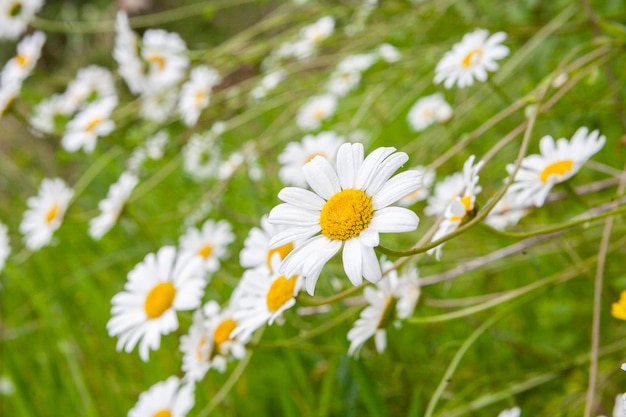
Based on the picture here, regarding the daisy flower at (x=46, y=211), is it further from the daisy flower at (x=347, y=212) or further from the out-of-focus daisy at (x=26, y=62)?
the daisy flower at (x=347, y=212)

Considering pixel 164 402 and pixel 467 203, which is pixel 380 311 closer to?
pixel 467 203

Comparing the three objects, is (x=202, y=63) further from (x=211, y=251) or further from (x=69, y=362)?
(x=69, y=362)

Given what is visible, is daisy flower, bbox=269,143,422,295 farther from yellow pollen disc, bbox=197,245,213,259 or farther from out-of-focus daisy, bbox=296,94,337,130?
out-of-focus daisy, bbox=296,94,337,130

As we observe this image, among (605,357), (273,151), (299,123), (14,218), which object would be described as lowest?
(605,357)

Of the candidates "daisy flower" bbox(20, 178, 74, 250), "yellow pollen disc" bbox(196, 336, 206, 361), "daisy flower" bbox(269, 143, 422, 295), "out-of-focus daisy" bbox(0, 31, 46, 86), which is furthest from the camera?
"out-of-focus daisy" bbox(0, 31, 46, 86)

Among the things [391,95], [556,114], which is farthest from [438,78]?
[391,95]

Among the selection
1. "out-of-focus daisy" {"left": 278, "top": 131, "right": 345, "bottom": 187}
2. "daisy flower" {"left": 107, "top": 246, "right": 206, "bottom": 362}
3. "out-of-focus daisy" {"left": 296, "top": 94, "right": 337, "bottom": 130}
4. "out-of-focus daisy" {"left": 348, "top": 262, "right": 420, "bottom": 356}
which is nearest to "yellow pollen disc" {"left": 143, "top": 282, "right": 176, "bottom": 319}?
"daisy flower" {"left": 107, "top": 246, "right": 206, "bottom": 362}

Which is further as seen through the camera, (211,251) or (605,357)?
(211,251)
